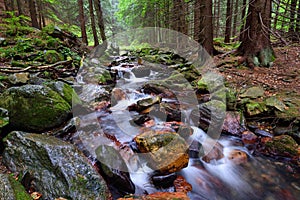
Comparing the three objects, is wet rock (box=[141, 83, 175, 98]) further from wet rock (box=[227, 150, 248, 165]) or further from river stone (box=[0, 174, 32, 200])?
river stone (box=[0, 174, 32, 200])

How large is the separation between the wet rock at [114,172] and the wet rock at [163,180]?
1.40 feet

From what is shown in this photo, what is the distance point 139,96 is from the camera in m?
7.71

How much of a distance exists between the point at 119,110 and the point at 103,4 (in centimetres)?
2383

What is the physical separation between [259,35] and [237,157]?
5.14 m

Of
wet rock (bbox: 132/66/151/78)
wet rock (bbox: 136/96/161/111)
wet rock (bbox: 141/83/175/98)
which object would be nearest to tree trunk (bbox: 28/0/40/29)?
wet rock (bbox: 132/66/151/78)

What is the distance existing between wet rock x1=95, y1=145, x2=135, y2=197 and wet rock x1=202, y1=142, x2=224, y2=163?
1.94m

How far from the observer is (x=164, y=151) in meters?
3.76

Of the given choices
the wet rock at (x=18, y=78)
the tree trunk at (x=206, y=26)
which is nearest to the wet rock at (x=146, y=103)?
the wet rock at (x=18, y=78)

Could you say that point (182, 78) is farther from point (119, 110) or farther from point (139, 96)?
point (119, 110)

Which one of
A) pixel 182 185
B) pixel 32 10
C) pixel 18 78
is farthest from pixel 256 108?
pixel 32 10

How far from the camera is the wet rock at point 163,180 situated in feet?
12.0

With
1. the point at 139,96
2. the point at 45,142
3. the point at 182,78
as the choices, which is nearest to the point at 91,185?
the point at 45,142

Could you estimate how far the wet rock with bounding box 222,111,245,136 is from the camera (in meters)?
5.19

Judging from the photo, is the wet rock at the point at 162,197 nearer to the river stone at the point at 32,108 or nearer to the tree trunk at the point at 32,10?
the river stone at the point at 32,108
